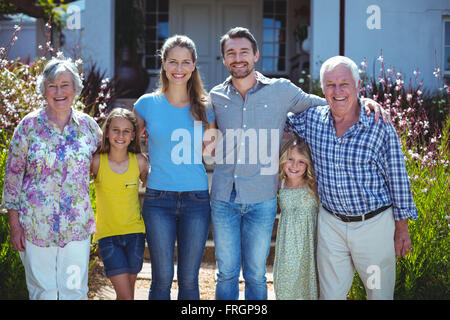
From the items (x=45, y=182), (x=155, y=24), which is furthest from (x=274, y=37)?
(x=45, y=182)

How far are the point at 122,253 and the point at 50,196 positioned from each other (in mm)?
569

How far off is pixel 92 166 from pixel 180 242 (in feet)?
2.38

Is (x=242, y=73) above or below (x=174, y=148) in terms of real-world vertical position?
above

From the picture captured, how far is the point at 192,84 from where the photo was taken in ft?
9.35

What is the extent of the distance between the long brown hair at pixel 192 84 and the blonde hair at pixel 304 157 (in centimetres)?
55

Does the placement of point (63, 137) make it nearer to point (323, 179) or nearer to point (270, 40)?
point (323, 179)

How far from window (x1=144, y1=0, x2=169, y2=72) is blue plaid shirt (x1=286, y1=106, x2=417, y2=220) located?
798cm

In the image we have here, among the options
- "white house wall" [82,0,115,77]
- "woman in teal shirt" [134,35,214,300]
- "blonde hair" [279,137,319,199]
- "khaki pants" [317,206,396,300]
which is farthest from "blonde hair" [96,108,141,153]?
"white house wall" [82,0,115,77]

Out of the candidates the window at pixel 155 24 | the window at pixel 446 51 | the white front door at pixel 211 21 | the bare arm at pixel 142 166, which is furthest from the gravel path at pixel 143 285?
the window at pixel 155 24

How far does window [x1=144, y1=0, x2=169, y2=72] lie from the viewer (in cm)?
995

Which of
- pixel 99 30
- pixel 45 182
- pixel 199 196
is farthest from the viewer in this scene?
pixel 99 30

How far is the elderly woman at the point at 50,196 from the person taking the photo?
2.42m

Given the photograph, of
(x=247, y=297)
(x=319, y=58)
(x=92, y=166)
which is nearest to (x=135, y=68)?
(x=319, y=58)

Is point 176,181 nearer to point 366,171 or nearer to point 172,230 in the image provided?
point 172,230
